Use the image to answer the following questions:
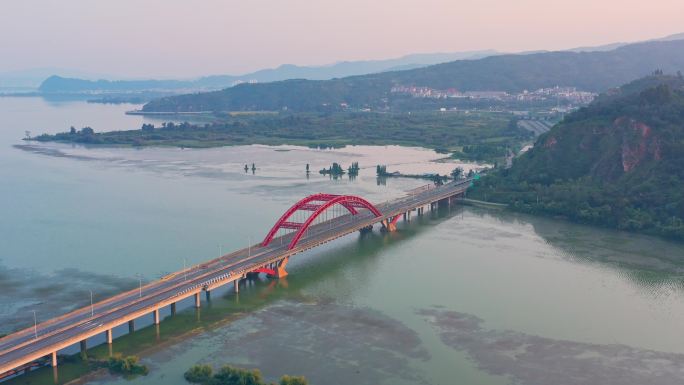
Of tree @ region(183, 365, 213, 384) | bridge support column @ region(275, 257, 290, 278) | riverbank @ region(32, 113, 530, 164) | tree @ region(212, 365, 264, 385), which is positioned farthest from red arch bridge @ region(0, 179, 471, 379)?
riverbank @ region(32, 113, 530, 164)

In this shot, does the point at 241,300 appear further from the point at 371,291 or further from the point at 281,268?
the point at 371,291

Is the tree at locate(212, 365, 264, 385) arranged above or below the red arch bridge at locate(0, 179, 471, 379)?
below

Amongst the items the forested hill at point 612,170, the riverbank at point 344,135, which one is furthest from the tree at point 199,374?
the riverbank at point 344,135

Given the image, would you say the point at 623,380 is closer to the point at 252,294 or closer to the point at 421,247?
the point at 252,294

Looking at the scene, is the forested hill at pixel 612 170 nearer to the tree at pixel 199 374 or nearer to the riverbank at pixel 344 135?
the riverbank at pixel 344 135

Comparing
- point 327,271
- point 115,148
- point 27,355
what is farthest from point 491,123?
point 27,355

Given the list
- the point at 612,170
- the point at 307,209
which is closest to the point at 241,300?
the point at 307,209

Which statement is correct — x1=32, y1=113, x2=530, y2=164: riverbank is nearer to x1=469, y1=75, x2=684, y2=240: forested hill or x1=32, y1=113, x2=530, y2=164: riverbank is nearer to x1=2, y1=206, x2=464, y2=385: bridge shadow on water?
x1=469, y1=75, x2=684, y2=240: forested hill
